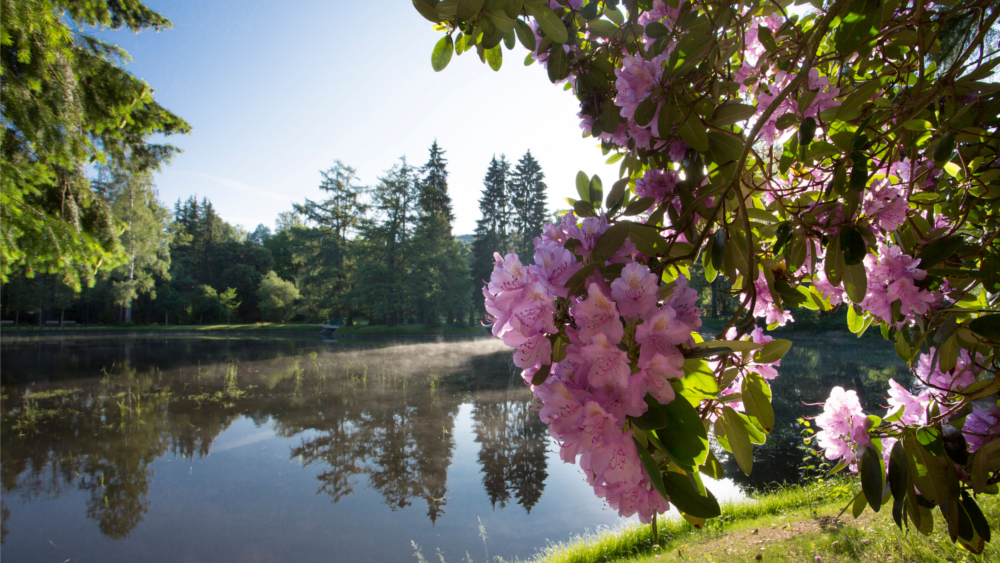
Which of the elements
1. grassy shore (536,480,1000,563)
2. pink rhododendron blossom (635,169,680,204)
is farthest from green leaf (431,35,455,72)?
grassy shore (536,480,1000,563)

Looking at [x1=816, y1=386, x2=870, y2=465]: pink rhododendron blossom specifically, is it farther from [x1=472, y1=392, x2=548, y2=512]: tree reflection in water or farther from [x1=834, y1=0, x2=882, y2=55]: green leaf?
[x1=472, y1=392, x2=548, y2=512]: tree reflection in water

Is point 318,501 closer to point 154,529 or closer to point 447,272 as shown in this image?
point 154,529

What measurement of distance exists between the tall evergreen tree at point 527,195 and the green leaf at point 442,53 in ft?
87.6

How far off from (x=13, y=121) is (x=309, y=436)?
4.83 meters

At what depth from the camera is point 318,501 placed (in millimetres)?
4547

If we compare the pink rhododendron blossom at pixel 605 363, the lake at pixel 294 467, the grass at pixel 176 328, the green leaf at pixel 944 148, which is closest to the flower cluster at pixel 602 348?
the pink rhododendron blossom at pixel 605 363

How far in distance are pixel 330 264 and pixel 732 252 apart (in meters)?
24.3

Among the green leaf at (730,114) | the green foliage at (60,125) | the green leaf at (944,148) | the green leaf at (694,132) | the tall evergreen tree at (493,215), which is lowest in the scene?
the green leaf at (944,148)

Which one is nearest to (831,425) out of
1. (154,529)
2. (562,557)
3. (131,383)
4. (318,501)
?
(562,557)

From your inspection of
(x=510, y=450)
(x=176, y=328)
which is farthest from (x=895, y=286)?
(x=176, y=328)

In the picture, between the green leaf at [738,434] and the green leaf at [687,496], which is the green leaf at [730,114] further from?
the green leaf at [687,496]

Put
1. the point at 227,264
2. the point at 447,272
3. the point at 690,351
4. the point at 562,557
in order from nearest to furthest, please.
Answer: the point at 690,351, the point at 562,557, the point at 447,272, the point at 227,264

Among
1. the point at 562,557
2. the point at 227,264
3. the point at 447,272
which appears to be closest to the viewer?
the point at 562,557

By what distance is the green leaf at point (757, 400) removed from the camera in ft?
2.40
